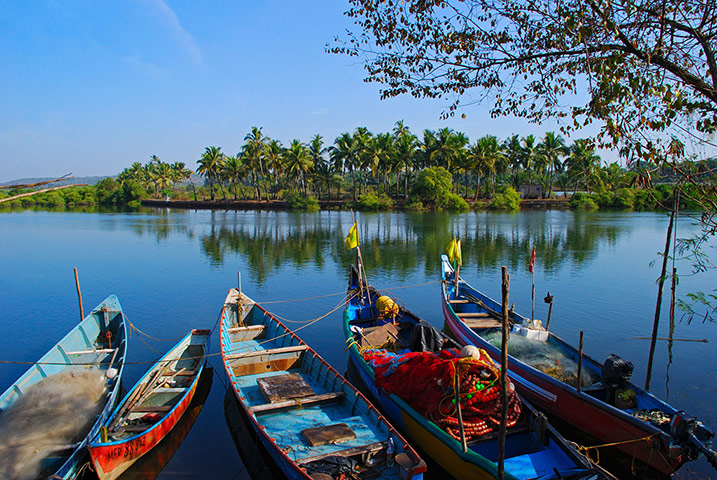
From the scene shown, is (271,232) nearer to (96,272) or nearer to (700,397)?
(96,272)

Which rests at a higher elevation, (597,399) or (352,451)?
(597,399)

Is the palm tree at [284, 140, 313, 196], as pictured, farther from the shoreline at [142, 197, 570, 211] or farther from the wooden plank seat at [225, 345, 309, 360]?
the wooden plank seat at [225, 345, 309, 360]

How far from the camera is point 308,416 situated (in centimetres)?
863

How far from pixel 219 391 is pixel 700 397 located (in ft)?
37.4

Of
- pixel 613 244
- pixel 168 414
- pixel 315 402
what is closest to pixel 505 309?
pixel 315 402

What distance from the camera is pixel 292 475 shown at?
7.02 metres

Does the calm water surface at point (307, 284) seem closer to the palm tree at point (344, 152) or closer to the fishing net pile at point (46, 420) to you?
the fishing net pile at point (46, 420)

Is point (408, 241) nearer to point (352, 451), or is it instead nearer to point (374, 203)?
point (352, 451)

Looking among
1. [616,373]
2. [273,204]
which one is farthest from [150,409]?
[273,204]

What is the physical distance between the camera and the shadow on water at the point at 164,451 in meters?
8.09

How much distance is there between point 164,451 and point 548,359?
27.3 feet

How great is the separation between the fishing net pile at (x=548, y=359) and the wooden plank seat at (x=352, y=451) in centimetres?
456

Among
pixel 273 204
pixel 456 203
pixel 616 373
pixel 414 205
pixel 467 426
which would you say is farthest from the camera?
pixel 273 204

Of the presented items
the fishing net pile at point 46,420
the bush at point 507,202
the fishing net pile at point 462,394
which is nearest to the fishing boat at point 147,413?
the fishing net pile at point 46,420
